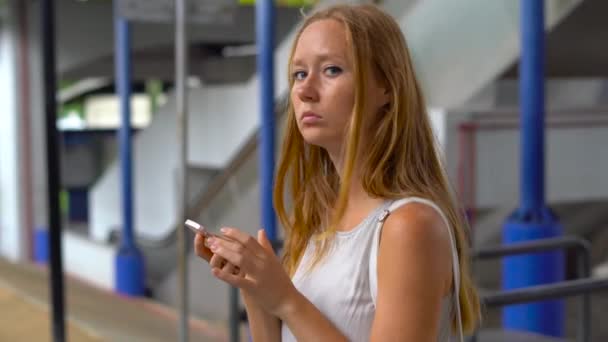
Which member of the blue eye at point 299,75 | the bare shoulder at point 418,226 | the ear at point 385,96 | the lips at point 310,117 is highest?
the blue eye at point 299,75

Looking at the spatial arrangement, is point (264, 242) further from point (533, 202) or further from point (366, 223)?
point (533, 202)

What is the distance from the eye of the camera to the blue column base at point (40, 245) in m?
10.3

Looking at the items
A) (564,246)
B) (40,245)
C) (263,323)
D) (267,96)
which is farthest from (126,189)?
(263,323)

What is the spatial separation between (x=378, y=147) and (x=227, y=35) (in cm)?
1069

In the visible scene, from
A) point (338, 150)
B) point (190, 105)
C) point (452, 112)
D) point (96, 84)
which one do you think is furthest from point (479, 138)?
point (96, 84)

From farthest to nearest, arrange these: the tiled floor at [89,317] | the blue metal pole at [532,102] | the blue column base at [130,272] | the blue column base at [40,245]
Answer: the blue column base at [40,245] → the blue column base at [130,272] → the tiled floor at [89,317] → the blue metal pole at [532,102]

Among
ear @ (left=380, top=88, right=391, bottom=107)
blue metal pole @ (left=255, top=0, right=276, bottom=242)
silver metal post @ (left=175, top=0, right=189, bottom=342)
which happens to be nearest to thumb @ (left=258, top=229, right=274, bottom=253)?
ear @ (left=380, top=88, right=391, bottom=107)

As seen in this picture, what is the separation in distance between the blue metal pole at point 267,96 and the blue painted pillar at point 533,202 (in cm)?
181

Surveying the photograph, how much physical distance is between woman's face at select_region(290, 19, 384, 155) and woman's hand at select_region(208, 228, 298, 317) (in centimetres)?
19

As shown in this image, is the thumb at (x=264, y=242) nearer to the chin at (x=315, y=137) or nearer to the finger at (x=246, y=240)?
the finger at (x=246, y=240)

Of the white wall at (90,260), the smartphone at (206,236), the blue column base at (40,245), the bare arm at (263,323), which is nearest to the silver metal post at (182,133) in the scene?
the bare arm at (263,323)

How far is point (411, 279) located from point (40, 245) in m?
9.87

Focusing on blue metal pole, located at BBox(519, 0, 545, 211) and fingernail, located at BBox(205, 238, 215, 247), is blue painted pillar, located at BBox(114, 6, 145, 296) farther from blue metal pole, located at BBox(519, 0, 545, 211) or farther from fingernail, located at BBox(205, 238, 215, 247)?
fingernail, located at BBox(205, 238, 215, 247)

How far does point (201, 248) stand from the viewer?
121 cm
